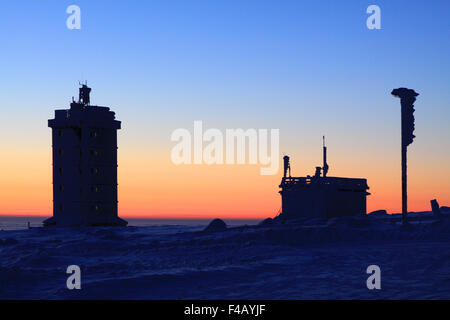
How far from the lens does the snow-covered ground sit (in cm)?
1545

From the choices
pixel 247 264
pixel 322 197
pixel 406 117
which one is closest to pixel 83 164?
pixel 322 197

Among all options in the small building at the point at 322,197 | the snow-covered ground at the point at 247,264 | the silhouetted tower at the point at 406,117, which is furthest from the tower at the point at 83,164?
the silhouetted tower at the point at 406,117

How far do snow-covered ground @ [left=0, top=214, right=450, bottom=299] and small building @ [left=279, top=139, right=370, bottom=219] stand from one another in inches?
457

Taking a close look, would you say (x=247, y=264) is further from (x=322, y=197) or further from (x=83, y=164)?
(x=83, y=164)

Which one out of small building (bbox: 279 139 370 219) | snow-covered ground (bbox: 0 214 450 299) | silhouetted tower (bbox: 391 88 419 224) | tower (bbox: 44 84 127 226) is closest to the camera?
snow-covered ground (bbox: 0 214 450 299)

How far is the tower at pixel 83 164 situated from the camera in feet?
170

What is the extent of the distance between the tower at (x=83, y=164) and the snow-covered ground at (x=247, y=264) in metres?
23.7

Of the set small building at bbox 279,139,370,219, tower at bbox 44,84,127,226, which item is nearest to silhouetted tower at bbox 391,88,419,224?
small building at bbox 279,139,370,219

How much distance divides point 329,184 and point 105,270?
24984 mm

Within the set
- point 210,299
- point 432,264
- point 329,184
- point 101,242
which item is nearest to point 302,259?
point 432,264

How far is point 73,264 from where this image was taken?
21109 millimetres

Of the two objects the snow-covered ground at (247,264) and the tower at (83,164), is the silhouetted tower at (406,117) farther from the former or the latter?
the tower at (83,164)

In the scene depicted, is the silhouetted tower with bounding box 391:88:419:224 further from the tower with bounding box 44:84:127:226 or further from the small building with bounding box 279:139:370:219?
the tower with bounding box 44:84:127:226
